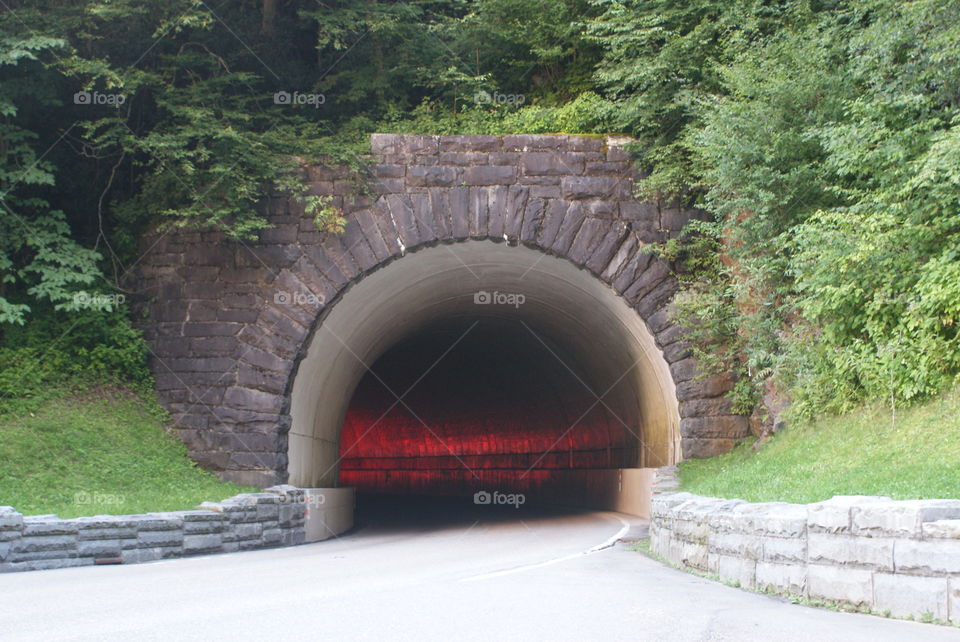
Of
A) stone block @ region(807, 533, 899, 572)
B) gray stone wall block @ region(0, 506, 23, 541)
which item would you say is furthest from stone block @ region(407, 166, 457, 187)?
stone block @ region(807, 533, 899, 572)

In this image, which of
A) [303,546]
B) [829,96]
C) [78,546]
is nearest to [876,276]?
[829,96]

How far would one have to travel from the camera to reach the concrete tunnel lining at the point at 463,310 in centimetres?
1461

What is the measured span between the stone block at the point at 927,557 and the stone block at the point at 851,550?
0.31 ft

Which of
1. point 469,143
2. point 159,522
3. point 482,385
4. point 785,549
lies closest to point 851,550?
point 785,549

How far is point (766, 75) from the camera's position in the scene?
12.7m

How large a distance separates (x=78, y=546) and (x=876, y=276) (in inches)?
376

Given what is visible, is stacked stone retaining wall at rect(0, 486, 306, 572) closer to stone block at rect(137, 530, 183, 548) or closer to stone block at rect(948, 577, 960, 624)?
stone block at rect(137, 530, 183, 548)

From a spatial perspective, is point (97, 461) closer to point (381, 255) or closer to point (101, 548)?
point (101, 548)

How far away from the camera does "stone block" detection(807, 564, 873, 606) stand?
Answer: 6.20 metres

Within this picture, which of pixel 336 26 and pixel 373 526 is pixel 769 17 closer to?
pixel 336 26

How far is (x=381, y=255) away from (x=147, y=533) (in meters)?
5.51

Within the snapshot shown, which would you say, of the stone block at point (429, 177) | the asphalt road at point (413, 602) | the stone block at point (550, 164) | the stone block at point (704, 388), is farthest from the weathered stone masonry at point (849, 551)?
the stone block at point (429, 177)

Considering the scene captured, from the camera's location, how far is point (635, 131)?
1468 centimetres

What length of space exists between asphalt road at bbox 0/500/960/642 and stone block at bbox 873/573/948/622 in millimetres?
142
